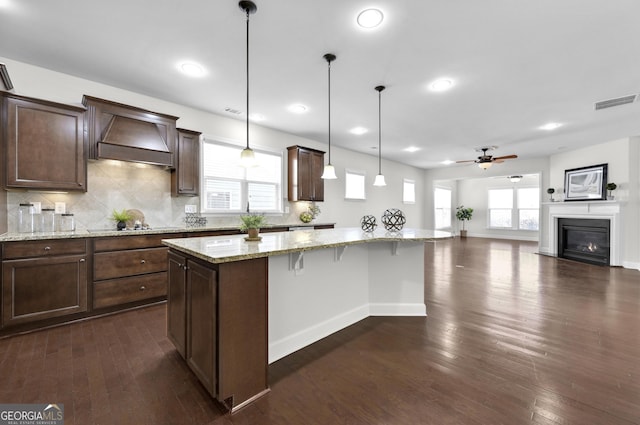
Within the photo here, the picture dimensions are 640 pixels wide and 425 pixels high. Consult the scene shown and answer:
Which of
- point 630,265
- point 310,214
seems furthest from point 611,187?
point 310,214

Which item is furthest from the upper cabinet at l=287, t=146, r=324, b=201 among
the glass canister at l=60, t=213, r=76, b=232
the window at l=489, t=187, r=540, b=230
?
the window at l=489, t=187, r=540, b=230

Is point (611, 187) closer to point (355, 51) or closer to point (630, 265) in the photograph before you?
point (630, 265)

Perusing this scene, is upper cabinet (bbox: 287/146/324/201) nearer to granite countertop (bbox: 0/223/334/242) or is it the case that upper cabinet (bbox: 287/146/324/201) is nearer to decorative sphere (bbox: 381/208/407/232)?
granite countertop (bbox: 0/223/334/242)

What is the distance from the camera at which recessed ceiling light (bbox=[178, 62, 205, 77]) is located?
9.79ft

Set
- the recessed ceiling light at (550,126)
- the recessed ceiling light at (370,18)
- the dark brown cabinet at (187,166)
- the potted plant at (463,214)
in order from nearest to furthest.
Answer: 1. the recessed ceiling light at (370,18)
2. the dark brown cabinet at (187,166)
3. the recessed ceiling light at (550,126)
4. the potted plant at (463,214)

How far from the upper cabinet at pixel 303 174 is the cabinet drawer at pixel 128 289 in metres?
2.81

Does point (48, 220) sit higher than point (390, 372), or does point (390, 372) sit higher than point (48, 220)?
point (48, 220)

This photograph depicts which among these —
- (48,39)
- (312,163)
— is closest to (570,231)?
(312,163)

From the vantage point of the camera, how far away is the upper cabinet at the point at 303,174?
5.35 m

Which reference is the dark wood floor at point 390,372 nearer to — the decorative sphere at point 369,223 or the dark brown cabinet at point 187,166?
the decorative sphere at point 369,223

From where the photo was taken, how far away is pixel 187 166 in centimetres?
393

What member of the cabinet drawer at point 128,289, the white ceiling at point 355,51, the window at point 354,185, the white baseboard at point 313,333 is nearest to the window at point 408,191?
the window at point 354,185

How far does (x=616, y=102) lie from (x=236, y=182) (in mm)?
5970

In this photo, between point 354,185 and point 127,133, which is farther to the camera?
point 354,185
